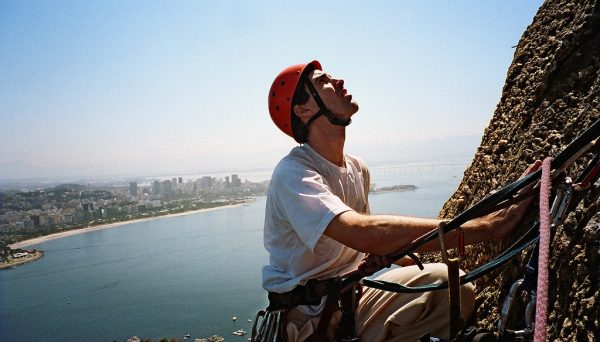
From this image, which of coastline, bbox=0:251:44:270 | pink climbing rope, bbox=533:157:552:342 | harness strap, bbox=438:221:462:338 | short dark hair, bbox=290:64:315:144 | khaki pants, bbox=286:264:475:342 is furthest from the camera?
coastline, bbox=0:251:44:270

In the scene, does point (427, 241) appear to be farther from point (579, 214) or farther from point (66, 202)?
point (66, 202)

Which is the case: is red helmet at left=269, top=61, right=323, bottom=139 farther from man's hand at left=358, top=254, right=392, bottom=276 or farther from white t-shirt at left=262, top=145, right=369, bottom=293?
man's hand at left=358, top=254, right=392, bottom=276

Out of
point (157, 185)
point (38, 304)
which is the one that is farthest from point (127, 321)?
point (157, 185)

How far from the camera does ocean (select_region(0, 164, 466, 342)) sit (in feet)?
160

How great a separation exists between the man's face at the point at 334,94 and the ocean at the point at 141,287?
105 ft

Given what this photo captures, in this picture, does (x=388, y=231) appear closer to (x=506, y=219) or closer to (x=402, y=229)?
(x=402, y=229)

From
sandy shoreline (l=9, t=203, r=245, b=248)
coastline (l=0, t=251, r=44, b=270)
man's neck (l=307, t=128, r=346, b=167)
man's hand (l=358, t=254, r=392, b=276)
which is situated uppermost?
man's neck (l=307, t=128, r=346, b=167)

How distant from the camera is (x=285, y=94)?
2.49m

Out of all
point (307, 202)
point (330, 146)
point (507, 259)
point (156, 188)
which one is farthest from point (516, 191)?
point (156, 188)

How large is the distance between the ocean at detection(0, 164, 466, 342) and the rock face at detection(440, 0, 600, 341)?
31531mm

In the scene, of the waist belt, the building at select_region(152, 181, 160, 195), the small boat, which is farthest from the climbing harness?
the building at select_region(152, 181, 160, 195)

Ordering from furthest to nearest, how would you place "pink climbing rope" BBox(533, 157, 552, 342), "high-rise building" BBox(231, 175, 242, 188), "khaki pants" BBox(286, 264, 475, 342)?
"high-rise building" BBox(231, 175, 242, 188), "khaki pants" BBox(286, 264, 475, 342), "pink climbing rope" BBox(533, 157, 552, 342)

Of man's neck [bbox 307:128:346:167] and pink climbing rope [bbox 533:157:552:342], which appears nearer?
pink climbing rope [bbox 533:157:552:342]

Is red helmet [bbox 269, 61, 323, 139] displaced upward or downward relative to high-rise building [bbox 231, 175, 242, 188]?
upward
